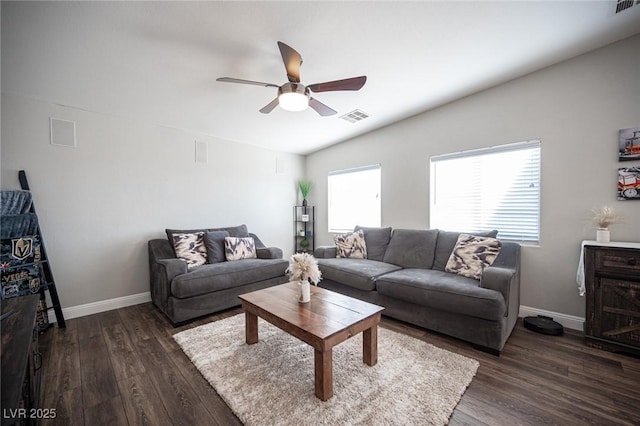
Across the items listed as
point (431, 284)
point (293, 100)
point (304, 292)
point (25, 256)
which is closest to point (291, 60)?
point (293, 100)

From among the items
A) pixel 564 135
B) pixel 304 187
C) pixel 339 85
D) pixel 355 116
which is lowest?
pixel 304 187

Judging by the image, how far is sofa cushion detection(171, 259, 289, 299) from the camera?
106 inches

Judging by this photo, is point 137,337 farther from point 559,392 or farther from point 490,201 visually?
point 490,201

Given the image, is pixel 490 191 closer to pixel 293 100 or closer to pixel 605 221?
pixel 605 221

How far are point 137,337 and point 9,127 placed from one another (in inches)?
101

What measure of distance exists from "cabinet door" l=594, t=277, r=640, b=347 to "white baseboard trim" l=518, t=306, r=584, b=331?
386mm

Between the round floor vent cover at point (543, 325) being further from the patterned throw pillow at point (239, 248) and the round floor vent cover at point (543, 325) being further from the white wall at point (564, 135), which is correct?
the patterned throw pillow at point (239, 248)

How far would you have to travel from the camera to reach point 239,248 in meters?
3.62

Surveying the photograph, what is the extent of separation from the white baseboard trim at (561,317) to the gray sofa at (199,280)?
2.92 metres

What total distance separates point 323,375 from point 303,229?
12.9 ft

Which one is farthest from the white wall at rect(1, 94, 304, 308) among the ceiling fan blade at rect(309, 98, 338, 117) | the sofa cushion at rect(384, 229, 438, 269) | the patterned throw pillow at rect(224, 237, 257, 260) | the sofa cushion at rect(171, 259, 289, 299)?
the sofa cushion at rect(384, 229, 438, 269)

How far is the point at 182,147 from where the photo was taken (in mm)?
3760

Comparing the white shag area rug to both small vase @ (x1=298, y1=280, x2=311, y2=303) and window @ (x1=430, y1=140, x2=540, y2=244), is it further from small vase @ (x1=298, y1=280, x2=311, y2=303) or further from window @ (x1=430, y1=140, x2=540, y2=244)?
window @ (x1=430, y1=140, x2=540, y2=244)

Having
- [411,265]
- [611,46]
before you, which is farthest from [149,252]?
[611,46]
